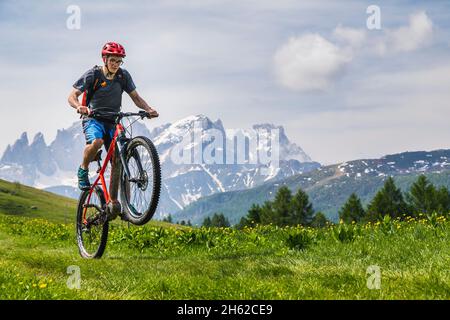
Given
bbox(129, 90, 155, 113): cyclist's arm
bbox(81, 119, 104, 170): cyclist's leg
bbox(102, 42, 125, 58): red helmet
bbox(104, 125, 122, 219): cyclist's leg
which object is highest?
bbox(102, 42, 125, 58): red helmet

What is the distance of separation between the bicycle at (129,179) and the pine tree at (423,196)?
108985 mm

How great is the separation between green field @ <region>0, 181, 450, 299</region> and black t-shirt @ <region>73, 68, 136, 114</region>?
3.32 m

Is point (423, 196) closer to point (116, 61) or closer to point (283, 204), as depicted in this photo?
point (283, 204)

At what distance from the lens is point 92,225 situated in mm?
12852

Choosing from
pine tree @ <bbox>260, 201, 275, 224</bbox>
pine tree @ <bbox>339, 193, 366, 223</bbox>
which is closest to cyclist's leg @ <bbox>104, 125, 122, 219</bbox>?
pine tree @ <bbox>260, 201, 275, 224</bbox>

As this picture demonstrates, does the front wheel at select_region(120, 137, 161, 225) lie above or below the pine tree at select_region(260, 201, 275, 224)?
above

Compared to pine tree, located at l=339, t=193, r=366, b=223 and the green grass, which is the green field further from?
pine tree, located at l=339, t=193, r=366, b=223

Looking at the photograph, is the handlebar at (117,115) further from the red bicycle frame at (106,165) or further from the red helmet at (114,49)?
the red helmet at (114,49)

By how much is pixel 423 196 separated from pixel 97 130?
378 feet

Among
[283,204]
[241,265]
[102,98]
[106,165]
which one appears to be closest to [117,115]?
[102,98]

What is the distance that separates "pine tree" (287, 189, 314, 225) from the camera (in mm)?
119875

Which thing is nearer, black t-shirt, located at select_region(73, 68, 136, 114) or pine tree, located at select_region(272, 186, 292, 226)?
black t-shirt, located at select_region(73, 68, 136, 114)

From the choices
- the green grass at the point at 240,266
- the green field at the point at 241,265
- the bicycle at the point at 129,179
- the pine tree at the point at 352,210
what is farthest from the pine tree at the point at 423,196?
the bicycle at the point at 129,179
